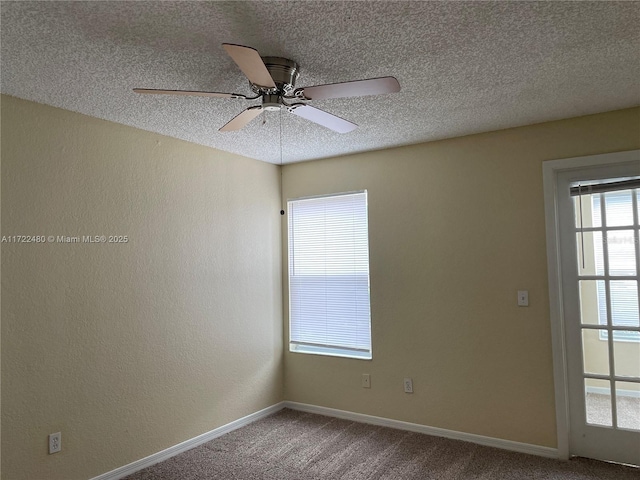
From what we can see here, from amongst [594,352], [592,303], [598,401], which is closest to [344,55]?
[592,303]

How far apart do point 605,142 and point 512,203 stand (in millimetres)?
718

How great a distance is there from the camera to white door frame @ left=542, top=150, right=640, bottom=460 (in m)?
3.17

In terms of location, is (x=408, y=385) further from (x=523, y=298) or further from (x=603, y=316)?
(x=603, y=316)

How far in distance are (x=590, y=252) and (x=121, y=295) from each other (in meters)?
3.34

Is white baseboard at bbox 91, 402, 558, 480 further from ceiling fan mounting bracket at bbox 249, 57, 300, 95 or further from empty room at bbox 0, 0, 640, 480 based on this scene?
ceiling fan mounting bracket at bbox 249, 57, 300, 95

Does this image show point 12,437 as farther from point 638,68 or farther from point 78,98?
point 638,68

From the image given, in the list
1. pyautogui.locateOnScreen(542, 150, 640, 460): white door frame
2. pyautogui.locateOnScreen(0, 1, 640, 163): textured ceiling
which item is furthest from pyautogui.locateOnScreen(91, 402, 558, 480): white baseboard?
pyautogui.locateOnScreen(0, 1, 640, 163): textured ceiling

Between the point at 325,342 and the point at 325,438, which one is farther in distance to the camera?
the point at 325,342

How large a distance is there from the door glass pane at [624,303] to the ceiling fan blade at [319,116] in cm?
220

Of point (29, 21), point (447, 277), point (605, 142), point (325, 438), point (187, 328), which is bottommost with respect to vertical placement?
point (325, 438)

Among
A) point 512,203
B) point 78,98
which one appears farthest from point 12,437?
point 512,203

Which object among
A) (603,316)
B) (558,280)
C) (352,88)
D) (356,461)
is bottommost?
(356,461)

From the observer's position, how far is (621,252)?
3.12 meters

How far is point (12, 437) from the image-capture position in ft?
8.29
